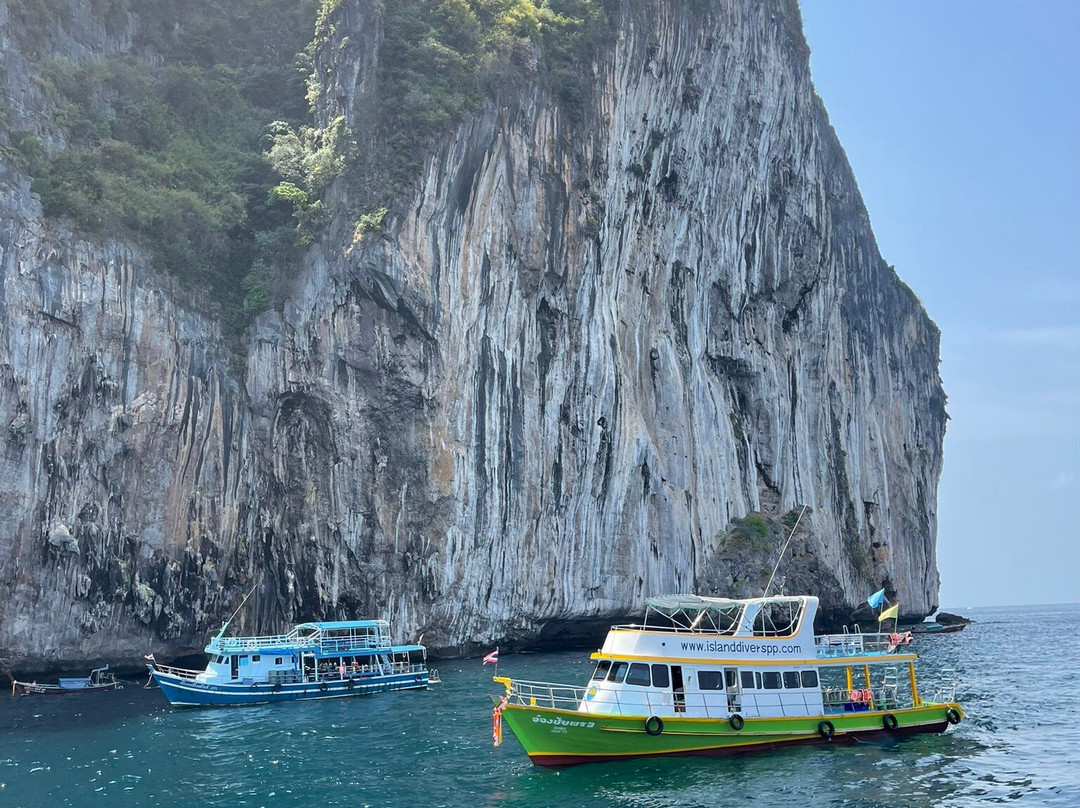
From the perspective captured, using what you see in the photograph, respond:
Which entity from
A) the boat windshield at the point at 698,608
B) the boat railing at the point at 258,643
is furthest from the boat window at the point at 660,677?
the boat railing at the point at 258,643

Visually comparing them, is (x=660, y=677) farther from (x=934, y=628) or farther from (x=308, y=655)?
(x=934, y=628)

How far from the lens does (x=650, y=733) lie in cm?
2609

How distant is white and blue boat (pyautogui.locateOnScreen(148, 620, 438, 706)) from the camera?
1531 inches

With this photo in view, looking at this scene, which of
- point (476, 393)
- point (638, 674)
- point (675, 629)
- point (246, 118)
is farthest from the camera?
point (246, 118)

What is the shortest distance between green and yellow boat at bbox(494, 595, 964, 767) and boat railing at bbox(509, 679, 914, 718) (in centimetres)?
3

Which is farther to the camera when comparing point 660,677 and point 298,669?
point 298,669

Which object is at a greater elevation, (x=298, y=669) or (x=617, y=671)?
(x=617, y=671)

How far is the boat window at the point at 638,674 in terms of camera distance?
26.9 m

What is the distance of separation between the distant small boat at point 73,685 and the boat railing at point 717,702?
73.9 feet

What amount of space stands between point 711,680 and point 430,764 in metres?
7.72

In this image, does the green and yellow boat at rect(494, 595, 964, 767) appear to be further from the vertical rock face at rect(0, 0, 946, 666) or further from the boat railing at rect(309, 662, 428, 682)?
the vertical rock face at rect(0, 0, 946, 666)

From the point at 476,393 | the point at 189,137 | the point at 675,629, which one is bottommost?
the point at 675,629

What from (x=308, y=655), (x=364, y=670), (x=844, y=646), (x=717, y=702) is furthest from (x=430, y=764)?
(x=364, y=670)

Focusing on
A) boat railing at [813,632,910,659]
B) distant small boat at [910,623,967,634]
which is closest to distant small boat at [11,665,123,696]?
boat railing at [813,632,910,659]
